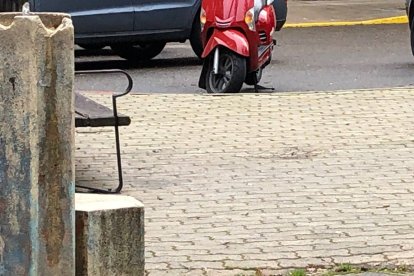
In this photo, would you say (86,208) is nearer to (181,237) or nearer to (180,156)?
(181,237)

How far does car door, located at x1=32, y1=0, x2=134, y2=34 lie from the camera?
1312 cm

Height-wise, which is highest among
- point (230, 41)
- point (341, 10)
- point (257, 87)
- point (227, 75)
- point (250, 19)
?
point (250, 19)

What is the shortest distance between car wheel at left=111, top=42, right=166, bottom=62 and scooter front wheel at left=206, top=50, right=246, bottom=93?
3231 millimetres

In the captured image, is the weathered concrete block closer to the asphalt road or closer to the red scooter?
the red scooter

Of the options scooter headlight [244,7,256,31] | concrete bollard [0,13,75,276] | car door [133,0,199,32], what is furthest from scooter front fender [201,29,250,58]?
concrete bollard [0,13,75,276]

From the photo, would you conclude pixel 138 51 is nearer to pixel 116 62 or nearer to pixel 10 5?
pixel 116 62

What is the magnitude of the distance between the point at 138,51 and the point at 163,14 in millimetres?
1165

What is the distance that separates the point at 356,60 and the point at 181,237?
326 inches

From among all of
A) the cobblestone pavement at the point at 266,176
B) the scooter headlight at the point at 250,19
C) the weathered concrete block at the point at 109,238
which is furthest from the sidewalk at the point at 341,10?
the weathered concrete block at the point at 109,238

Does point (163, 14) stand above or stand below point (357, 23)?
above

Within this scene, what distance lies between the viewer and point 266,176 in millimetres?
7465

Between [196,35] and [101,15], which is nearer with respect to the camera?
[101,15]

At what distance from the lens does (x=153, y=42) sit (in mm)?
13617

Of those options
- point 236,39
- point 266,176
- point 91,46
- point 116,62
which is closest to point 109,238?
point 266,176
